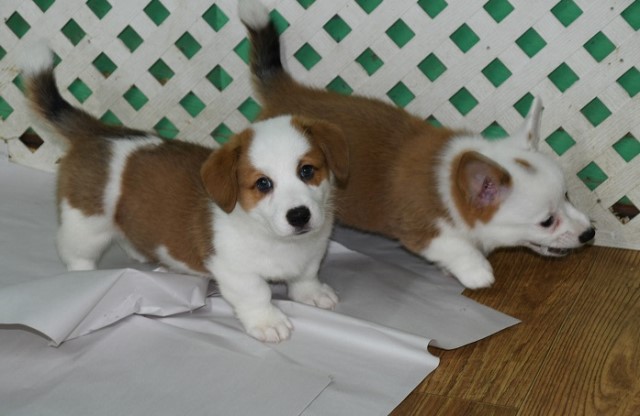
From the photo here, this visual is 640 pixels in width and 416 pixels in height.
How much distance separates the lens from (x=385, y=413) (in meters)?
2.22

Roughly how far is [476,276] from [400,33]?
1.07 metres

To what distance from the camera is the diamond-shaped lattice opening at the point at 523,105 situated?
3252mm

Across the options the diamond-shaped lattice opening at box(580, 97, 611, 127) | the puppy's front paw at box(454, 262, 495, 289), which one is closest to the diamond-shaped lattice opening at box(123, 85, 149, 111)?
the puppy's front paw at box(454, 262, 495, 289)

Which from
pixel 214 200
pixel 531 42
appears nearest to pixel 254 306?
pixel 214 200

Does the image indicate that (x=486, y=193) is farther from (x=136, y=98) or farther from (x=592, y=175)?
(x=136, y=98)

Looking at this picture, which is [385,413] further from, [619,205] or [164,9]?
[164,9]

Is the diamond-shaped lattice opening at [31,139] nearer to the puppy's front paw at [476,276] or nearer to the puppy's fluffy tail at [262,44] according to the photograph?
the puppy's fluffy tail at [262,44]

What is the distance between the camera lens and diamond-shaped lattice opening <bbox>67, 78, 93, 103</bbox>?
12.5 ft

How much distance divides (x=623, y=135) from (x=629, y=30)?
37 cm

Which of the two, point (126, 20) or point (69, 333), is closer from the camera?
point (69, 333)

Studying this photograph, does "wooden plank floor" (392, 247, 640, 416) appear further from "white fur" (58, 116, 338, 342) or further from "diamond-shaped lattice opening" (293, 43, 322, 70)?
"diamond-shaped lattice opening" (293, 43, 322, 70)

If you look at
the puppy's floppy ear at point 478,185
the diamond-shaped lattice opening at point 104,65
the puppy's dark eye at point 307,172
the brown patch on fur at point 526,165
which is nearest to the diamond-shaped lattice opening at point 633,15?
the brown patch on fur at point 526,165

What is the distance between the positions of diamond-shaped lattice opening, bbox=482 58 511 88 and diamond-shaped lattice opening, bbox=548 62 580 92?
17cm

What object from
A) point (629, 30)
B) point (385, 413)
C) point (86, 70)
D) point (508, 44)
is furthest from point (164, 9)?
point (385, 413)
